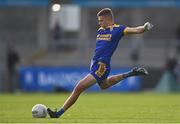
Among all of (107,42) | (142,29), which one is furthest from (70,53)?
(142,29)

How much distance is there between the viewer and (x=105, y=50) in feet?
58.5

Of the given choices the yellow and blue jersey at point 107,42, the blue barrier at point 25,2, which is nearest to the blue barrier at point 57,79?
the blue barrier at point 25,2

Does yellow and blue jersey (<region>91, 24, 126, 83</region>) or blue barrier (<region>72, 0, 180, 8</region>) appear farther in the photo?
blue barrier (<region>72, 0, 180, 8</region>)

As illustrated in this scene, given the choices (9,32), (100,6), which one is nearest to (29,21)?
(9,32)

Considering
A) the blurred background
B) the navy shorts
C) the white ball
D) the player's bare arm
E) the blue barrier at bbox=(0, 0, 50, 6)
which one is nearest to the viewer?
the player's bare arm

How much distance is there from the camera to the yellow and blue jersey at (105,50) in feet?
58.3

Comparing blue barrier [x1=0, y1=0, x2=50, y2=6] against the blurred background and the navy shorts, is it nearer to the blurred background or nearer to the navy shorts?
the blurred background

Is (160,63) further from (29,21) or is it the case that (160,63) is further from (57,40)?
(29,21)

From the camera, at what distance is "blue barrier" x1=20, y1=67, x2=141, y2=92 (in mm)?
39875

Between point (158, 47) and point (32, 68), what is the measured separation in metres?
6.84

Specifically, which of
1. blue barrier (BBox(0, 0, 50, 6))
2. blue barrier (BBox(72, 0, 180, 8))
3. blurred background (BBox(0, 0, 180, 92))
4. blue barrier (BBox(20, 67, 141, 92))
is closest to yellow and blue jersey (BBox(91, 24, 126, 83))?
blurred background (BBox(0, 0, 180, 92))

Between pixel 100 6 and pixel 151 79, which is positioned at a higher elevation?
pixel 100 6

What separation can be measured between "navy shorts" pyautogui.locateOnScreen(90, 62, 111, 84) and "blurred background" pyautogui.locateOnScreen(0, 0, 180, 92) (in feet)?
70.2

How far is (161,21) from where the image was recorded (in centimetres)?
5262
